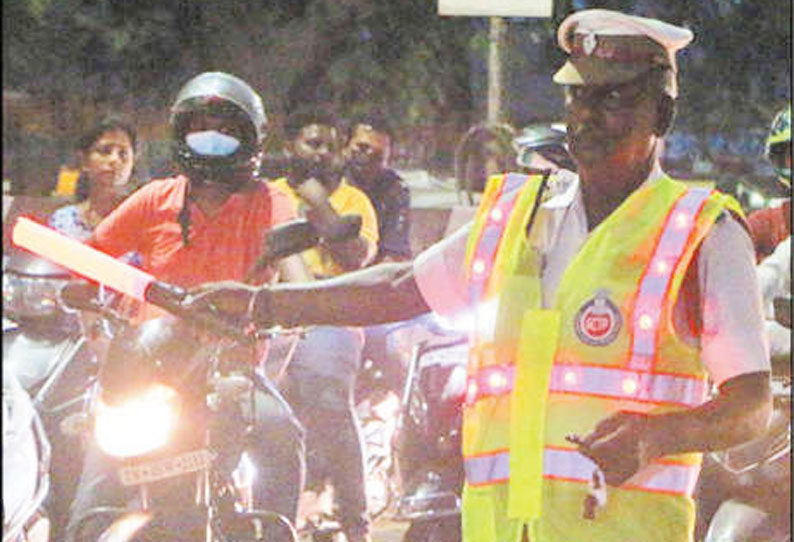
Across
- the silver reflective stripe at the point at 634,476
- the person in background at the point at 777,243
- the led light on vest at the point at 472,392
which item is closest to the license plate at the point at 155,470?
the led light on vest at the point at 472,392

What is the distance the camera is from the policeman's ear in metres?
2.60

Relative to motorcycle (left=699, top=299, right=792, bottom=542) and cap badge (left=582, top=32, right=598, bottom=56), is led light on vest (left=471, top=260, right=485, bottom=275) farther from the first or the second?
motorcycle (left=699, top=299, right=792, bottom=542)

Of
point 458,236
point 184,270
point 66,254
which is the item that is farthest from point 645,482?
point 184,270

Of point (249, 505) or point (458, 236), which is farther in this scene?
point (249, 505)

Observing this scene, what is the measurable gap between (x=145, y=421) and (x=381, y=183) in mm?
3119

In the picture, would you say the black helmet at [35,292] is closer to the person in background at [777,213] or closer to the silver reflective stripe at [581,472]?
the person in background at [777,213]

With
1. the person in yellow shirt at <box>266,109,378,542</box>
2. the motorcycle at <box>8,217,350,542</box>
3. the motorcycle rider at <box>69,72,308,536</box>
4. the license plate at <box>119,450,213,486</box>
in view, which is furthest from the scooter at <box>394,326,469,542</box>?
the license plate at <box>119,450,213,486</box>

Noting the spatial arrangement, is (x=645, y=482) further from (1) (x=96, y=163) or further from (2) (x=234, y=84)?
(1) (x=96, y=163)

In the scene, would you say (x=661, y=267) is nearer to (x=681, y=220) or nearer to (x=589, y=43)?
(x=681, y=220)

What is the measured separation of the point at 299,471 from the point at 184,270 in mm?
630

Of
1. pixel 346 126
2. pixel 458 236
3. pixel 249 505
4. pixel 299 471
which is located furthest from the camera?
pixel 346 126

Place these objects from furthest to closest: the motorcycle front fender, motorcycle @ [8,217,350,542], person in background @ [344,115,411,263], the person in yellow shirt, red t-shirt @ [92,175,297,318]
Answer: person in background @ [344,115,411,263] < the person in yellow shirt < red t-shirt @ [92,175,297,318] < the motorcycle front fender < motorcycle @ [8,217,350,542]

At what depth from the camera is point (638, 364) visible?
2.42 meters

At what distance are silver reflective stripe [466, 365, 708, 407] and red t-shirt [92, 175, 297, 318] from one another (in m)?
1.66
